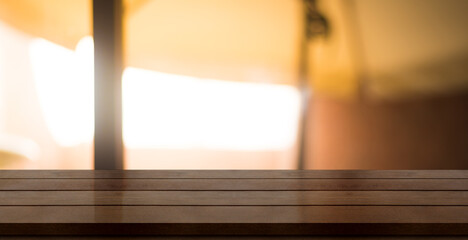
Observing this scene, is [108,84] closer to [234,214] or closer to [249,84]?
[249,84]

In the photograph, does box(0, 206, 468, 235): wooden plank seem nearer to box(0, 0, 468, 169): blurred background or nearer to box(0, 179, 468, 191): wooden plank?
box(0, 179, 468, 191): wooden plank

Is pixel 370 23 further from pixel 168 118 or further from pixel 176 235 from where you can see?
pixel 176 235

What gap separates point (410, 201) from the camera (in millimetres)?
1159

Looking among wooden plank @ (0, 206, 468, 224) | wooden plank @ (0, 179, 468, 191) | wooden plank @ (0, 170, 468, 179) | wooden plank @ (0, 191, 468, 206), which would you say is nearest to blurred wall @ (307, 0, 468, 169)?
wooden plank @ (0, 170, 468, 179)

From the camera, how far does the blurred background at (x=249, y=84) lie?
5.53 ft

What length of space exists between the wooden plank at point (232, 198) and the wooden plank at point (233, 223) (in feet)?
0.29

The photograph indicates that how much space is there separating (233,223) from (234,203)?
158 millimetres

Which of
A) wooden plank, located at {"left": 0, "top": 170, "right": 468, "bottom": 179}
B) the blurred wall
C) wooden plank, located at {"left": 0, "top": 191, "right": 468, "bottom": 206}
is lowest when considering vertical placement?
wooden plank, located at {"left": 0, "top": 191, "right": 468, "bottom": 206}

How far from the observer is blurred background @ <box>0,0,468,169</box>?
5.53 ft

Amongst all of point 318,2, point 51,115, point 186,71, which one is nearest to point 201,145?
point 186,71

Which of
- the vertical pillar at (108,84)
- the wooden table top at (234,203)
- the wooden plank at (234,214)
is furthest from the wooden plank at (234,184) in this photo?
the vertical pillar at (108,84)

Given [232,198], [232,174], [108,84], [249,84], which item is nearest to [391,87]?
[249,84]

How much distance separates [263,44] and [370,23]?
1.54ft

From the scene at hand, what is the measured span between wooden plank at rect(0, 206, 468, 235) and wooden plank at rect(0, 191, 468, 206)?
89 millimetres
